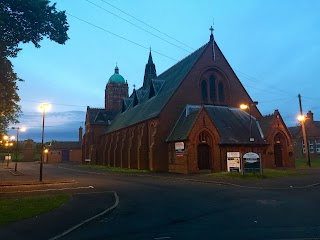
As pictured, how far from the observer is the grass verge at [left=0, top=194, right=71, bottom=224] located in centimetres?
1076

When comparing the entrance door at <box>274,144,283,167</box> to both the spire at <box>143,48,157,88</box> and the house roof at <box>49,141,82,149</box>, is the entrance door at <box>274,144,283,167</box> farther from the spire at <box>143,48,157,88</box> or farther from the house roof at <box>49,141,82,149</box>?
the house roof at <box>49,141,82,149</box>

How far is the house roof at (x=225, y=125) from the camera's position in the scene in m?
34.3

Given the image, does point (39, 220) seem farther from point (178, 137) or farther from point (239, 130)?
point (239, 130)

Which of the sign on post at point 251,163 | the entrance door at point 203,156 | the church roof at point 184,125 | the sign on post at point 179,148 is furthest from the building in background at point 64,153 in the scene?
the sign on post at point 251,163

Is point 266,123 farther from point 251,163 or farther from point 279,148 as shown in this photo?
point 251,163

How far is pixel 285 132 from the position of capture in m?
37.6

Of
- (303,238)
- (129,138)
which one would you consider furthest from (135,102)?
(303,238)

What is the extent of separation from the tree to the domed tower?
220ft

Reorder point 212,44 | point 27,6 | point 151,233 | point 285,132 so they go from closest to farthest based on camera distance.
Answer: point 151,233 < point 27,6 < point 285,132 < point 212,44

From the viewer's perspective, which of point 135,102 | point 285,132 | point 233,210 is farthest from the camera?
point 135,102

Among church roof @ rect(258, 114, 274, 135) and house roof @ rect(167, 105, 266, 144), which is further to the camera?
church roof @ rect(258, 114, 274, 135)

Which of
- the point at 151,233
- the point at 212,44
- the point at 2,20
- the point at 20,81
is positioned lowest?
the point at 151,233

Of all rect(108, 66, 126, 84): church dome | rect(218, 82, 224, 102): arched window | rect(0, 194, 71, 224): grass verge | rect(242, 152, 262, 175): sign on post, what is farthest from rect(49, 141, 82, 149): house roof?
rect(0, 194, 71, 224): grass verge

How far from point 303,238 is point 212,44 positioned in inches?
1430
